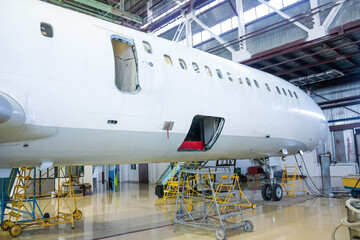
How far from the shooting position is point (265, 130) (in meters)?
10.7

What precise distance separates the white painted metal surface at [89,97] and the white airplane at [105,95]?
19mm

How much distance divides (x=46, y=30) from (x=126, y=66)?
6.67ft

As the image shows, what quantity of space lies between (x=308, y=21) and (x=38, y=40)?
53.8ft

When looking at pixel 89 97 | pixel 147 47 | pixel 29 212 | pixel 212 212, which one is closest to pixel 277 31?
pixel 212 212

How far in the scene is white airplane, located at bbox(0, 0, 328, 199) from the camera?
5.23 m

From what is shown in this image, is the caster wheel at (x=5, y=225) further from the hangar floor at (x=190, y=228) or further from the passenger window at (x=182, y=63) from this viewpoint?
the passenger window at (x=182, y=63)

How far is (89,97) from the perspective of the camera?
19.4 feet

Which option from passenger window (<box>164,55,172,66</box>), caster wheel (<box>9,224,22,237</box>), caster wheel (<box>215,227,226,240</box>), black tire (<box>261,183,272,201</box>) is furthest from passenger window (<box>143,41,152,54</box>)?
black tire (<box>261,183,272,201</box>)

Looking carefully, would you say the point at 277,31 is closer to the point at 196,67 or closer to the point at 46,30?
the point at 196,67

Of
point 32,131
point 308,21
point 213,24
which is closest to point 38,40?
point 32,131

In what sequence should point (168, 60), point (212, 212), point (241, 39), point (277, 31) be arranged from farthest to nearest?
point (241, 39) → point (277, 31) → point (212, 212) → point (168, 60)

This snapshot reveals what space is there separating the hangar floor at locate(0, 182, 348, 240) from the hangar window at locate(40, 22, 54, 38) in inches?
226

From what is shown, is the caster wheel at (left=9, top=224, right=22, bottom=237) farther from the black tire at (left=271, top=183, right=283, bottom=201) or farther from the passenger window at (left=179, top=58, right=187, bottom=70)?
the black tire at (left=271, top=183, right=283, bottom=201)

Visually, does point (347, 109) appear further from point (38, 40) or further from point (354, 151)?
point (38, 40)
